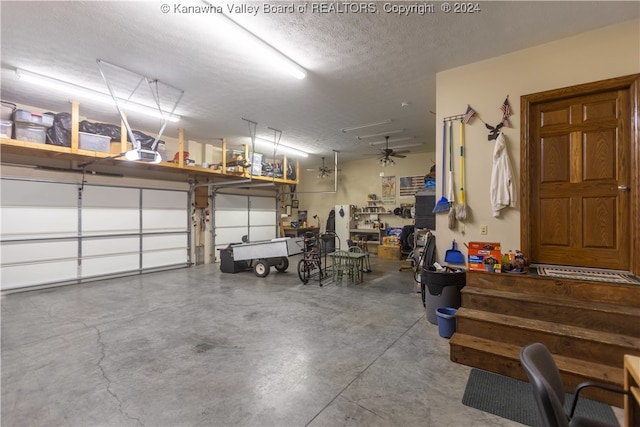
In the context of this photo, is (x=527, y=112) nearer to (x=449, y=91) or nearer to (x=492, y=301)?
(x=449, y=91)

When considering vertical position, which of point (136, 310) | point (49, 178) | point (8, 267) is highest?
point (49, 178)

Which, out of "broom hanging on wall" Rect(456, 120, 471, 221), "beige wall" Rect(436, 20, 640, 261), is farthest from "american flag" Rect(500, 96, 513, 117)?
"broom hanging on wall" Rect(456, 120, 471, 221)

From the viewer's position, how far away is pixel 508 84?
344 centimetres

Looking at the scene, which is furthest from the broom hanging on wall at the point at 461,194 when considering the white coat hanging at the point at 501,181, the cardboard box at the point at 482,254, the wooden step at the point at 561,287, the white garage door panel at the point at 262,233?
the white garage door panel at the point at 262,233

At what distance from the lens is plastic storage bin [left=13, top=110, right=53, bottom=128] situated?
4238 millimetres

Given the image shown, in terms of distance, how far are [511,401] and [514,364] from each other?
1.31 ft

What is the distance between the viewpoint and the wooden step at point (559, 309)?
2359mm

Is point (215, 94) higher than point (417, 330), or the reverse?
point (215, 94)

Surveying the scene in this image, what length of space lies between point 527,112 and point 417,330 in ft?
9.60

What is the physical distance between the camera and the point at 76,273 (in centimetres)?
598

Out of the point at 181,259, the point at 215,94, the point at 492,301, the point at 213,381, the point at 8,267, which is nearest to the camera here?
the point at 213,381

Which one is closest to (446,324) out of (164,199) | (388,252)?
(388,252)

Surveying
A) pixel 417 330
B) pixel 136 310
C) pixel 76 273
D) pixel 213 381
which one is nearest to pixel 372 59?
pixel 417 330

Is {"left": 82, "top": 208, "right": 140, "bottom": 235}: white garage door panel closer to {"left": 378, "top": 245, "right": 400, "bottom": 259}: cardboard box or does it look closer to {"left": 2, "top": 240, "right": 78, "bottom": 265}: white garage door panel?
{"left": 2, "top": 240, "right": 78, "bottom": 265}: white garage door panel
